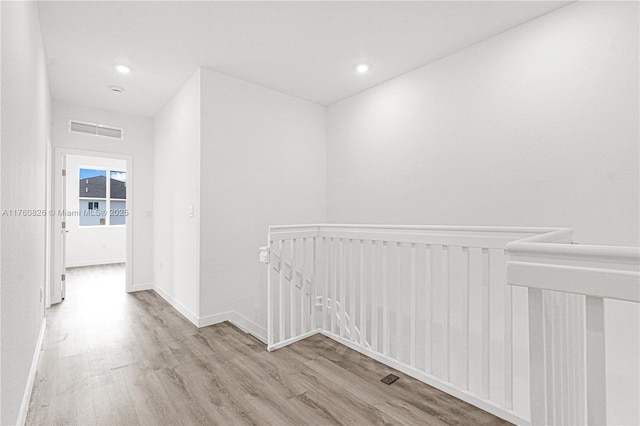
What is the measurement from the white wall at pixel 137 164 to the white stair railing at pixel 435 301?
2.78m

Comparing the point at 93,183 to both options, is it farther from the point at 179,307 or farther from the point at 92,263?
the point at 179,307

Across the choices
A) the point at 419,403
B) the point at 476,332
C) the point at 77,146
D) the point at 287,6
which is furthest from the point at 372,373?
the point at 77,146

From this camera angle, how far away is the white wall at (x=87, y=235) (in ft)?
22.1

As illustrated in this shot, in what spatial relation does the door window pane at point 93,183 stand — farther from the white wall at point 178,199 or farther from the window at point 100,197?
the white wall at point 178,199

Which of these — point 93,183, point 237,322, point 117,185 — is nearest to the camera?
point 237,322

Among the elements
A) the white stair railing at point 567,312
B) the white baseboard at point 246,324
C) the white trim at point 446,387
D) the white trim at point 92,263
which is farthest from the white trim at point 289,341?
the white trim at point 92,263

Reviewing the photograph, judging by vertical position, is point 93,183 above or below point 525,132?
above

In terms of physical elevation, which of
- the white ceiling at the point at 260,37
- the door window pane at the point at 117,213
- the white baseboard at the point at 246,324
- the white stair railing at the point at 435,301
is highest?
the white ceiling at the point at 260,37

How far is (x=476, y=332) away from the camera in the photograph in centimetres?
269

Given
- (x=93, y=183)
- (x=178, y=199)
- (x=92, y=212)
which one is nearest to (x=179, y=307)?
(x=178, y=199)

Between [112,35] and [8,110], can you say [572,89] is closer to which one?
[8,110]

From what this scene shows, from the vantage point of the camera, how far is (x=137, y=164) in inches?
184

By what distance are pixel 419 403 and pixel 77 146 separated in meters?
5.10

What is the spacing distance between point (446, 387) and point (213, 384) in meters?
1.52
